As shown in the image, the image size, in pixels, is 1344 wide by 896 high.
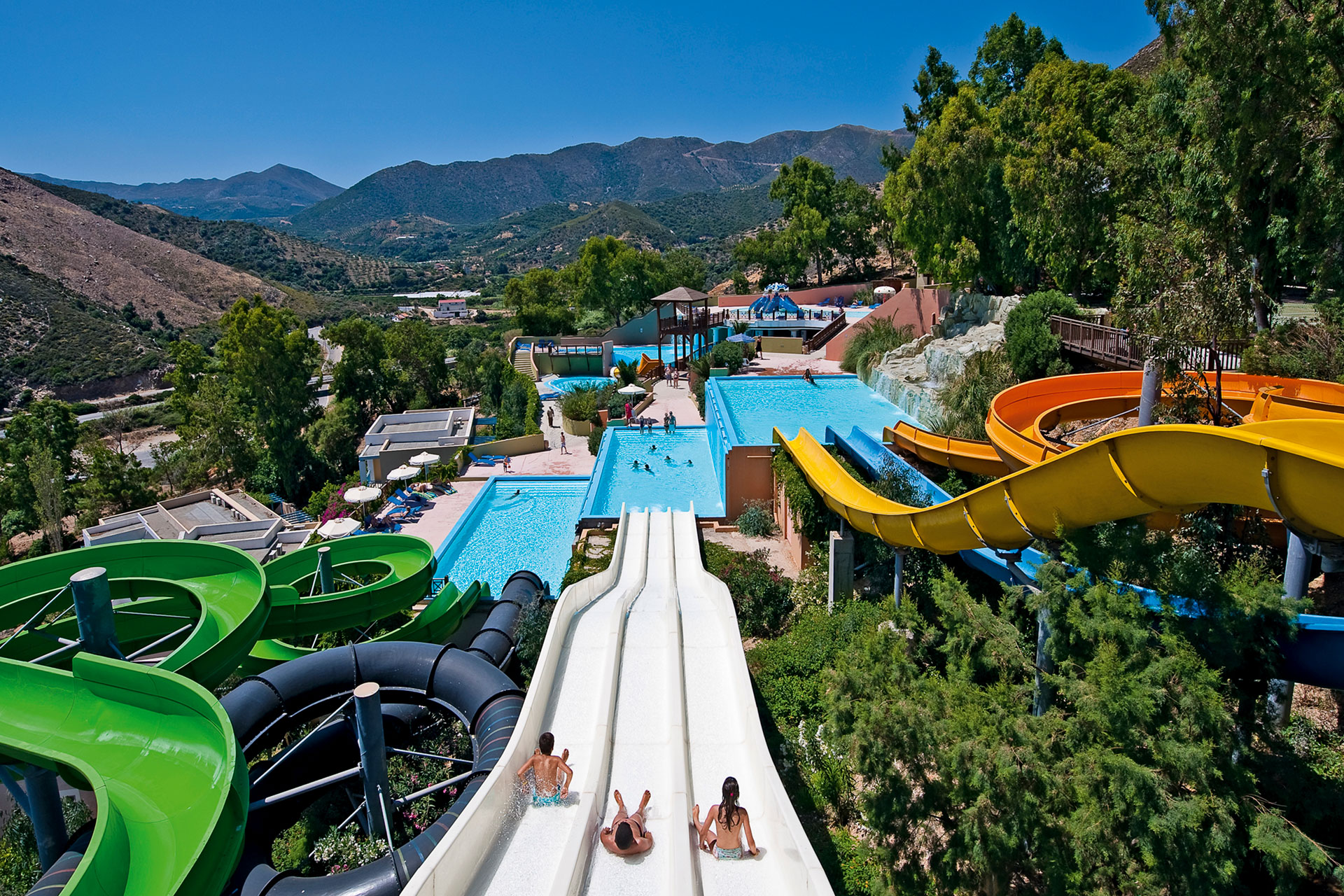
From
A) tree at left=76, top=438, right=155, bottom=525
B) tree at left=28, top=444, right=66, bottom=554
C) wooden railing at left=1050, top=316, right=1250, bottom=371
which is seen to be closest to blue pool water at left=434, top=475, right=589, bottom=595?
wooden railing at left=1050, top=316, right=1250, bottom=371

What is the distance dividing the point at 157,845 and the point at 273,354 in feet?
88.8

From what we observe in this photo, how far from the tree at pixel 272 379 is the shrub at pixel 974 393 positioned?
24.8 meters

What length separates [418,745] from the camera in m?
9.49

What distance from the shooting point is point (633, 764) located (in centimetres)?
714

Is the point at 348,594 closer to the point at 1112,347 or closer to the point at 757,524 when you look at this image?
the point at 757,524

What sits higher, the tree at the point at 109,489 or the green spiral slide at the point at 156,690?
the green spiral slide at the point at 156,690

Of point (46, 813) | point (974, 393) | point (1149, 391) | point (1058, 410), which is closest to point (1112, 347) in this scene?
point (974, 393)

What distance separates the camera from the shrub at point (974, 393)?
47.1ft

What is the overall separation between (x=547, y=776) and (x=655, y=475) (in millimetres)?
13463

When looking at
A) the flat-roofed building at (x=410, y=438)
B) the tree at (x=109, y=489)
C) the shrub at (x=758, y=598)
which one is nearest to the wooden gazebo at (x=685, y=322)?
the flat-roofed building at (x=410, y=438)

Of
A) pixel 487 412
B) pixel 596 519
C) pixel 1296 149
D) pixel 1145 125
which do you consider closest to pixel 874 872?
pixel 596 519

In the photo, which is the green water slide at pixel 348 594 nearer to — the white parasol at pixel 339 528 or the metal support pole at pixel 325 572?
the metal support pole at pixel 325 572

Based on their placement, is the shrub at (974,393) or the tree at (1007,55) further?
the tree at (1007,55)

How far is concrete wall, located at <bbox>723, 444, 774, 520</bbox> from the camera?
15797 mm
